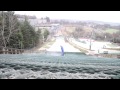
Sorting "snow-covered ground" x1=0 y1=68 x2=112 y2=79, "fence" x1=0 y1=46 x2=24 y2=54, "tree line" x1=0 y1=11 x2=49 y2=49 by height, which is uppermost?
"tree line" x1=0 y1=11 x2=49 y2=49

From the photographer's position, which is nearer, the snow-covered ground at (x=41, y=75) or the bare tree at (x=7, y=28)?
the snow-covered ground at (x=41, y=75)

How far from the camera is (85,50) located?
541 centimetres

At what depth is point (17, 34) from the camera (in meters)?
5.45

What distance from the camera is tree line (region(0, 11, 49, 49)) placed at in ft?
17.5

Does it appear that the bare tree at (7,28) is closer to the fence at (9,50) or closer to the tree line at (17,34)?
the tree line at (17,34)

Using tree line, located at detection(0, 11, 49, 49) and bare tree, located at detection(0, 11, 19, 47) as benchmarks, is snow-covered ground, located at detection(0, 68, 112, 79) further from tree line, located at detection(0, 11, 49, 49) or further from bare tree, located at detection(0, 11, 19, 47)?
bare tree, located at detection(0, 11, 19, 47)

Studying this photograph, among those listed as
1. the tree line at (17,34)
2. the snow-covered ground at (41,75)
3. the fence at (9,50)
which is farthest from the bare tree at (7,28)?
the snow-covered ground at (41,75)

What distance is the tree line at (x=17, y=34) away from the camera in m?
5.33

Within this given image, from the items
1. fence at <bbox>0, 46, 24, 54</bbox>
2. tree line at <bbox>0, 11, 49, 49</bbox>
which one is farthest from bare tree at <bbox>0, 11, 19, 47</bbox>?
fence at <bbox>0, 46, 24, 54</bbox>

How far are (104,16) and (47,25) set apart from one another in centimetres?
155

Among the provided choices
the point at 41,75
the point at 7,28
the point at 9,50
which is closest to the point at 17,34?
the point at 7,28

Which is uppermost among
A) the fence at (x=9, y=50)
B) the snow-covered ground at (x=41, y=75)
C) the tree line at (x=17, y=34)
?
the tree line at (x=17, y=34)
